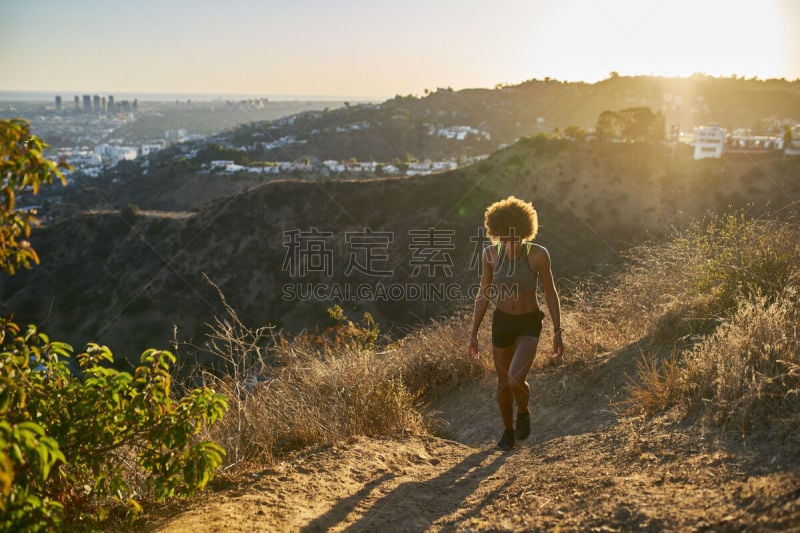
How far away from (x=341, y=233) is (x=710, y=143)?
78.3 ft

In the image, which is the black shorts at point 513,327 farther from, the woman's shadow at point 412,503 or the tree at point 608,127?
the tree at point 608,127

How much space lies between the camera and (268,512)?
2.81 meters

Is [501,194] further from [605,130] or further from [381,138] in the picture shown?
[381,138]

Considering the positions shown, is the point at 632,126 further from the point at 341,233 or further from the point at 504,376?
the point at 504,376

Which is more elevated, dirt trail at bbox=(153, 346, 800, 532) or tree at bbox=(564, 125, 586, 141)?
tree at bbox=(564, 125, 586, 141)

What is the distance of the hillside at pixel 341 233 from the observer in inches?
1168

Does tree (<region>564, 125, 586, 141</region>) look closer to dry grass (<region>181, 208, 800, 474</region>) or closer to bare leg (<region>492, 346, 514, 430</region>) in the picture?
dry grass (<region>181, 208, 800, 474</region>)

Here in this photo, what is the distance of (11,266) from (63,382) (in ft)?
1.97

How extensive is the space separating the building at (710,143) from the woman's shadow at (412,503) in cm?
3607

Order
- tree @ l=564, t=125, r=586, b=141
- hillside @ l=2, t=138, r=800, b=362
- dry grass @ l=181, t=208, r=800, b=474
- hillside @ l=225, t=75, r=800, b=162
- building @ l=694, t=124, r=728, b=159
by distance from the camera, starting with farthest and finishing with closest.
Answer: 1. hillside @ l=225, t=75, r=800, b=162
2. tree @ l=564, t=125, r=586, b=141
3. building @ l=694, t=124, r=728, b=159
4. hillside @ l=2, t=138, r=800, b=362
5. dry grass @ l=181, t=208, r=800, b=474

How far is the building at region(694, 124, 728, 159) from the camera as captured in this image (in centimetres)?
3362

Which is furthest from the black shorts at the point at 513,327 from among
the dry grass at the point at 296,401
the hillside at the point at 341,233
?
the hillside at the point at 341,233

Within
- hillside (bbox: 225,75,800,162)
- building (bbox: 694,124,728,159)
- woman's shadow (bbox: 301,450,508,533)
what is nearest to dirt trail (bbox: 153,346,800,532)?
woman's shadow (bbox: 301,450,508,533)

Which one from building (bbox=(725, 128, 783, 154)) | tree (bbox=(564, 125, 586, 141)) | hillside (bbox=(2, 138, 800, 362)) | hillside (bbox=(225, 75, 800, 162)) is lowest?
hillside (bbox=(2, 138, 800, 362))
